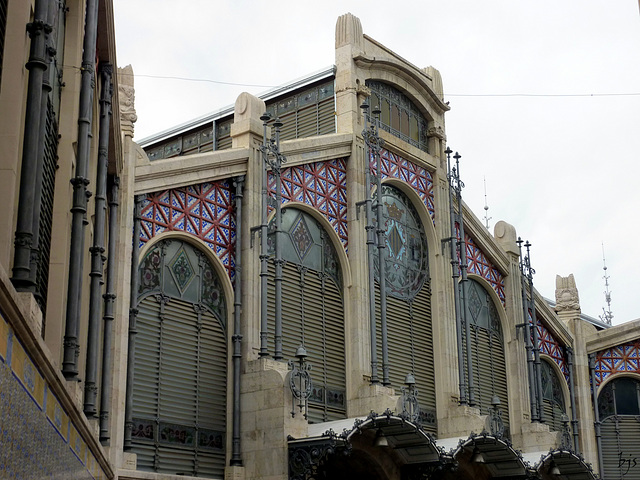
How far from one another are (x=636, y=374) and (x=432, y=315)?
10.7 metres

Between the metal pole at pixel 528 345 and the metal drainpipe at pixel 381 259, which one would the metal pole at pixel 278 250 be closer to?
the metal drainpipe at pixel 381 259

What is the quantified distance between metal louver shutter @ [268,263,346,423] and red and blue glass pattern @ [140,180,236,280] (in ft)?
4.80

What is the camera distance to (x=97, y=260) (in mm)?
15133

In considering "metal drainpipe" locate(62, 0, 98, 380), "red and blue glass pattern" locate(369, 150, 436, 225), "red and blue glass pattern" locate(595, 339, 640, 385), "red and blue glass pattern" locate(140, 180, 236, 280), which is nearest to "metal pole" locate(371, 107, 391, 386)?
"red and blue glass pattern" locate(369, 150, 436, 225)

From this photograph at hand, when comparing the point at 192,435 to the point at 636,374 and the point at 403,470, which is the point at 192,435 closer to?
the point at 403,470

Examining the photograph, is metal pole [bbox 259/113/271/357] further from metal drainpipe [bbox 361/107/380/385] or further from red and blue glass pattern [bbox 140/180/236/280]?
metal drainpipe [bbox 361/107/380/385]

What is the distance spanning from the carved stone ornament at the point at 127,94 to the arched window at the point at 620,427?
854 inches

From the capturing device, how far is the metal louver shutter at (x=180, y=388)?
21641mm

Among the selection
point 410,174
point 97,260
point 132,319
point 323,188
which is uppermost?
point 410,174

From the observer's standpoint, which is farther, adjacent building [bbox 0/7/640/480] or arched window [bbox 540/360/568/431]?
arched window [bbox 540/360/568/431]

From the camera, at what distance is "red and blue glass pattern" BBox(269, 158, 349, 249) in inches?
1036

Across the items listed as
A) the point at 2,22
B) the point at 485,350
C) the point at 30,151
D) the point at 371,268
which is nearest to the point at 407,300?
the point at 371,268

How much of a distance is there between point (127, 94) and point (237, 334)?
6137 millimetres

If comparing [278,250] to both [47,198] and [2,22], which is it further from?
[2,22]
